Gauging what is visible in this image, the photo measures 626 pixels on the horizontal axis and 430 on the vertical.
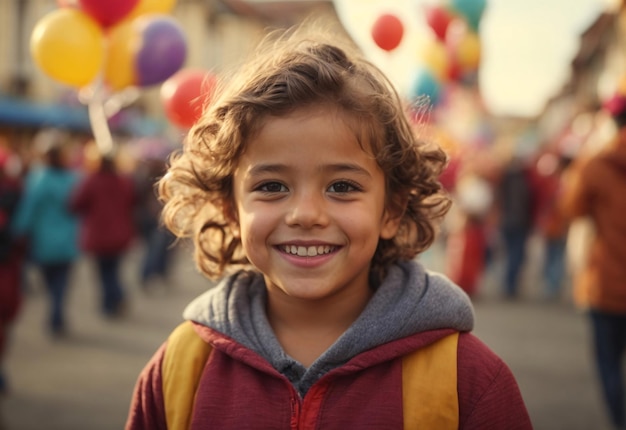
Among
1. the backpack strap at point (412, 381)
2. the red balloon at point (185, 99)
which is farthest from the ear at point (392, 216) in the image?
the red balloon at point (185, 99)

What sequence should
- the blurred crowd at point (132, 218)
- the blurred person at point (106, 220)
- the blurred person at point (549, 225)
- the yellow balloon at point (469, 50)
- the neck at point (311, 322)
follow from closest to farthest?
the neck at point (311, 322)
the blurred crowd at point (132, 218)
the yellow balloon at point (469, 50)
the blurred person at point (106, 220)
the blurred person at point (549, 225)

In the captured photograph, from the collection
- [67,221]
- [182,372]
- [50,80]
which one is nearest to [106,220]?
[67,221]

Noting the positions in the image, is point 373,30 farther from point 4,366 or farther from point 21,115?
point 21,115

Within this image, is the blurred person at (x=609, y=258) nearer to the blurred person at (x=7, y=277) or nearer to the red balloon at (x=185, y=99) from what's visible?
the red balloon at (x=185, y=99)

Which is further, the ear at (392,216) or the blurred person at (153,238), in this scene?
the blurred person at (153,238)

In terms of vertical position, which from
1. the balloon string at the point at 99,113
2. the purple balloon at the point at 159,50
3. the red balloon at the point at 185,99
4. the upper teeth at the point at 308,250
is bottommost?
the upper teeth at the point at 308,250

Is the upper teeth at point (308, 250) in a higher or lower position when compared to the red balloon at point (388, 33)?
lower

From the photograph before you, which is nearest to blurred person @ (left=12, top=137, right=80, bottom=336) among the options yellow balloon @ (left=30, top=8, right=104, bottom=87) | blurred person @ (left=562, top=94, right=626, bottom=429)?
yellow balloon @ (left=30, top=8, right=104, bottom=87)

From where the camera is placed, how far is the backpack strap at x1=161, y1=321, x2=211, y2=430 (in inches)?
A: 61.6

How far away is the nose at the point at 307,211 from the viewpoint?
1513 mm

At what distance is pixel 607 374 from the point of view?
3869mm

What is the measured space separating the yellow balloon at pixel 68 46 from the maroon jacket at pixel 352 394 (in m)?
2.02

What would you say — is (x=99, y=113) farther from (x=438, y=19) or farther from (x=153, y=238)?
(x=153, y=238)

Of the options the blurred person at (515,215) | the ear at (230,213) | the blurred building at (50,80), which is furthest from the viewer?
the blurred building at (50,80)
